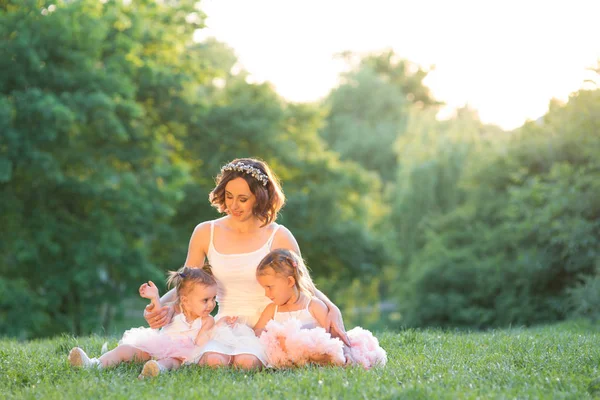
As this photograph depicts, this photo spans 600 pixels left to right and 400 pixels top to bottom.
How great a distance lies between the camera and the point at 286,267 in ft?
20.0

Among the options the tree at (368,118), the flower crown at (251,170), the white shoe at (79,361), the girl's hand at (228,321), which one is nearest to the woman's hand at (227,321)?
the girl's hand at (228,321)

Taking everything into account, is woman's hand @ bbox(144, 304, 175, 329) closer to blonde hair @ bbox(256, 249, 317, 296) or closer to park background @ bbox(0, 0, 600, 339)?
blonde hair @ bbox(256, 249, 317, 296)

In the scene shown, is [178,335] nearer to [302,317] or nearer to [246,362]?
[246,362]

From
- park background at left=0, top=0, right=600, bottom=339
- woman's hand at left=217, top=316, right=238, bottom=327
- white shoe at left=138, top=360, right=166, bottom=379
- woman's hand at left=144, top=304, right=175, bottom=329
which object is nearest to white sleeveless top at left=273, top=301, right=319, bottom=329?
woman's hand at left=217, top=316, right=238, bottom=327

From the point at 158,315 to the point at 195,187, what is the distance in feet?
52.4

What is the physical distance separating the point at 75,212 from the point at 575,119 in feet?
38.9

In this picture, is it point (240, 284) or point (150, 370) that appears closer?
point (150, 370)

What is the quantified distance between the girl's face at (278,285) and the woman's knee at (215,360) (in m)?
0.61

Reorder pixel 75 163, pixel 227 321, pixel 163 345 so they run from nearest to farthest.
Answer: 1. pixel 163 345
2. pixel 227 321
3. pixel 75 163

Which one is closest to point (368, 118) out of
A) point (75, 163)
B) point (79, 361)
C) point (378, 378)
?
point (75, 163)

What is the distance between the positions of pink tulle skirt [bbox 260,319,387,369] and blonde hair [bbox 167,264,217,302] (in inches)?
24.5

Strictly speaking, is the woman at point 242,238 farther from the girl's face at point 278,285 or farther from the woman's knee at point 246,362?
the woman's knee at point 246,362

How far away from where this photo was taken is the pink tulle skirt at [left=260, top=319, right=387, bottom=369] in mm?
5746

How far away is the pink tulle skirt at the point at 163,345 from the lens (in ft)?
19.7
